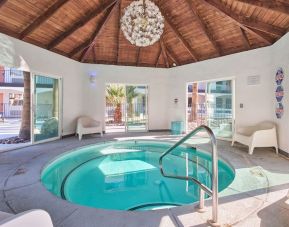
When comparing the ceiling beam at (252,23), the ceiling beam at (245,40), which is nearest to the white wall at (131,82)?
the ceiling beam at (245,40)

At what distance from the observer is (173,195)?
13.7 ft

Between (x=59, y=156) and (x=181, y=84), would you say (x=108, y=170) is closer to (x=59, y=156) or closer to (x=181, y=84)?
(x=59, y=156)

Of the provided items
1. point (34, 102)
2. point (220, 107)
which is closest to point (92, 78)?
point (34, 102)

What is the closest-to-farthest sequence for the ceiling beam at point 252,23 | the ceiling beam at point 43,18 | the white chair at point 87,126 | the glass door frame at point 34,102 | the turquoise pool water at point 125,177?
the turquoise pool water at point 125,177 < the ceiling beam at point 43,18 < the ceiling beam at point 252,23 < the glass door frame at point 34,102 < the white chair at point 87,126

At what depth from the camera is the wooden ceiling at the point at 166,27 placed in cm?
549

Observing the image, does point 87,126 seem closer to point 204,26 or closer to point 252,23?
point 204,26

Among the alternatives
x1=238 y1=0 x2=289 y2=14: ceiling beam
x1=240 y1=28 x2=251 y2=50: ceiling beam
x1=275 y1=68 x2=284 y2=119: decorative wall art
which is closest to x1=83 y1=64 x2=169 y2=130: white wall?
x1=240 y1=28 x2=251 y2=50: ceiling beam

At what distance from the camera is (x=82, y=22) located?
642 centimetres

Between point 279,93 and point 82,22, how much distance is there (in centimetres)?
623

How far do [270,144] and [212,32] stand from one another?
14.0 feet

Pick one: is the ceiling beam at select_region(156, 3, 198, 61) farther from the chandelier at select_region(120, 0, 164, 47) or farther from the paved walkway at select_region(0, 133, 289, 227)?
the paved walkway at select_region(0, 133, 289, 227)

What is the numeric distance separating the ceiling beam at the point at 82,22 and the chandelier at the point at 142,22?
1.68m

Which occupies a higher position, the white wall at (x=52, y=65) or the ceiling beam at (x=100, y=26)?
the ceiling beam at (x=100, y=26)

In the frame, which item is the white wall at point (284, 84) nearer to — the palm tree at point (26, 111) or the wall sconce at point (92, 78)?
the wall sconce at point (92, 78)
